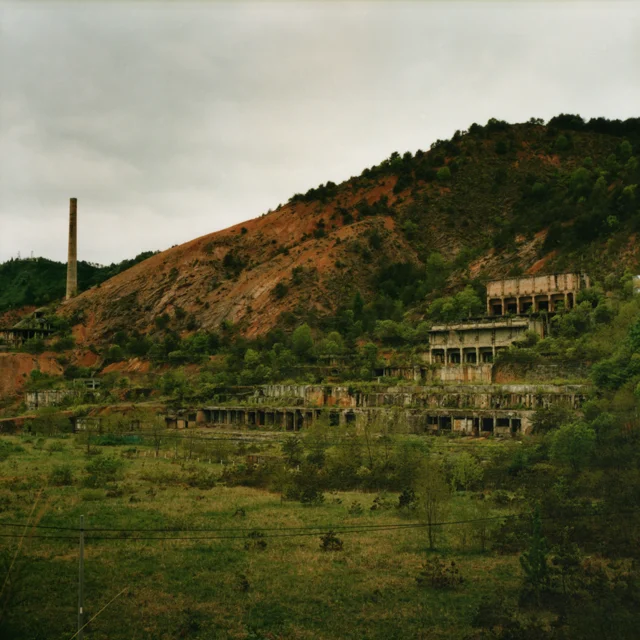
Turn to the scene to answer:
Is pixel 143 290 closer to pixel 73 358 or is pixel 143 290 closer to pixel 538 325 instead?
pixel 73 358

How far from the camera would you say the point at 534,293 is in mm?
64625

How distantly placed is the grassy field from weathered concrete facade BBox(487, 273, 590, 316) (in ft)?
123

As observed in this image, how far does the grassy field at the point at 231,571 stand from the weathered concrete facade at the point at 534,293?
37.6m

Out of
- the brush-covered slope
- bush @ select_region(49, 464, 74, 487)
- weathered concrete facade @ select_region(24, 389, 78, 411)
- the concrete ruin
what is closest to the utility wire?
bush @ select_region(49, 464, 74, 487)

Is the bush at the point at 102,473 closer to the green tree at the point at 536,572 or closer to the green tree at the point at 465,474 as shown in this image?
the green tree at the point at 465,474

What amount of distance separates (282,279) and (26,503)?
212 ft

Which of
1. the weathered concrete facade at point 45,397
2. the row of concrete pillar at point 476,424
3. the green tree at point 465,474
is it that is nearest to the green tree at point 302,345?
the weathered concrete facade at point 45,397

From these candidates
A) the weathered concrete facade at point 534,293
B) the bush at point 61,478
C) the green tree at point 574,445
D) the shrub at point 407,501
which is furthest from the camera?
the weathered concrete facade at point 534,293

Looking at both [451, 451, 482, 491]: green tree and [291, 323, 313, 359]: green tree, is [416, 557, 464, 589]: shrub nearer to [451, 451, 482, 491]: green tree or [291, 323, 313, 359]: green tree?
[451, 451, 482, 491]: green tree

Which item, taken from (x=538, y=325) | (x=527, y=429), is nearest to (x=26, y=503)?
(x=527, y=429)

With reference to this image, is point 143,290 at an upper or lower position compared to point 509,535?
upper

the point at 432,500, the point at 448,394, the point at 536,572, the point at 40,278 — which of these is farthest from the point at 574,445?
the point at 40,278

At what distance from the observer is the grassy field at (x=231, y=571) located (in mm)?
16703

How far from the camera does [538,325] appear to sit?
58.3 m
